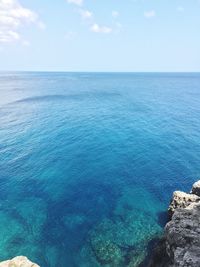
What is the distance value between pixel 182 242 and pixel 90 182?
3043cm

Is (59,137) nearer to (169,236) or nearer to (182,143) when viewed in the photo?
(182,143)

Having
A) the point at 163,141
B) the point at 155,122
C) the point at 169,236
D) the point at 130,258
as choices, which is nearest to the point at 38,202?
the point at 130,258

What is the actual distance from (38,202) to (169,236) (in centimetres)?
2738

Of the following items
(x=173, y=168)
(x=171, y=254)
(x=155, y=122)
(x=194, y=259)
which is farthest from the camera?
(x=155, y=122)

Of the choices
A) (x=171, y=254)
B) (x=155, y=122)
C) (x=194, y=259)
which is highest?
(x=194, y=259)

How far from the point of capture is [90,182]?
52688 mm

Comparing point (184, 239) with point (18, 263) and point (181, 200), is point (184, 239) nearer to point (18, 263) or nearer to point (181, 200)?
point (181, 200)

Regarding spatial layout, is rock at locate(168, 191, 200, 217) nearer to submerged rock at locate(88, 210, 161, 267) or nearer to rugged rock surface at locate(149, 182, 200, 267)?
submerged rock at locate(88, 210, 161, 267)

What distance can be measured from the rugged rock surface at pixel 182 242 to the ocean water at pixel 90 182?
7.63 metres

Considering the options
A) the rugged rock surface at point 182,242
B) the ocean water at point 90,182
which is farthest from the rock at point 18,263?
the rugged rock surface at point 182,242

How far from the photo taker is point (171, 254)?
24.5 meters

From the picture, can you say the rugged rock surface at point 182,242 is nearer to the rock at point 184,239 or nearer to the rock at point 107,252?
the rock at point 184,239

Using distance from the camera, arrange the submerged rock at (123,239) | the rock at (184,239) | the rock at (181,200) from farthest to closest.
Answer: the rock at (181,200)
the submerged rock at (123,239)
the rock at (184,239)

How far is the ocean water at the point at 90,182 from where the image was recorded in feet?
120
